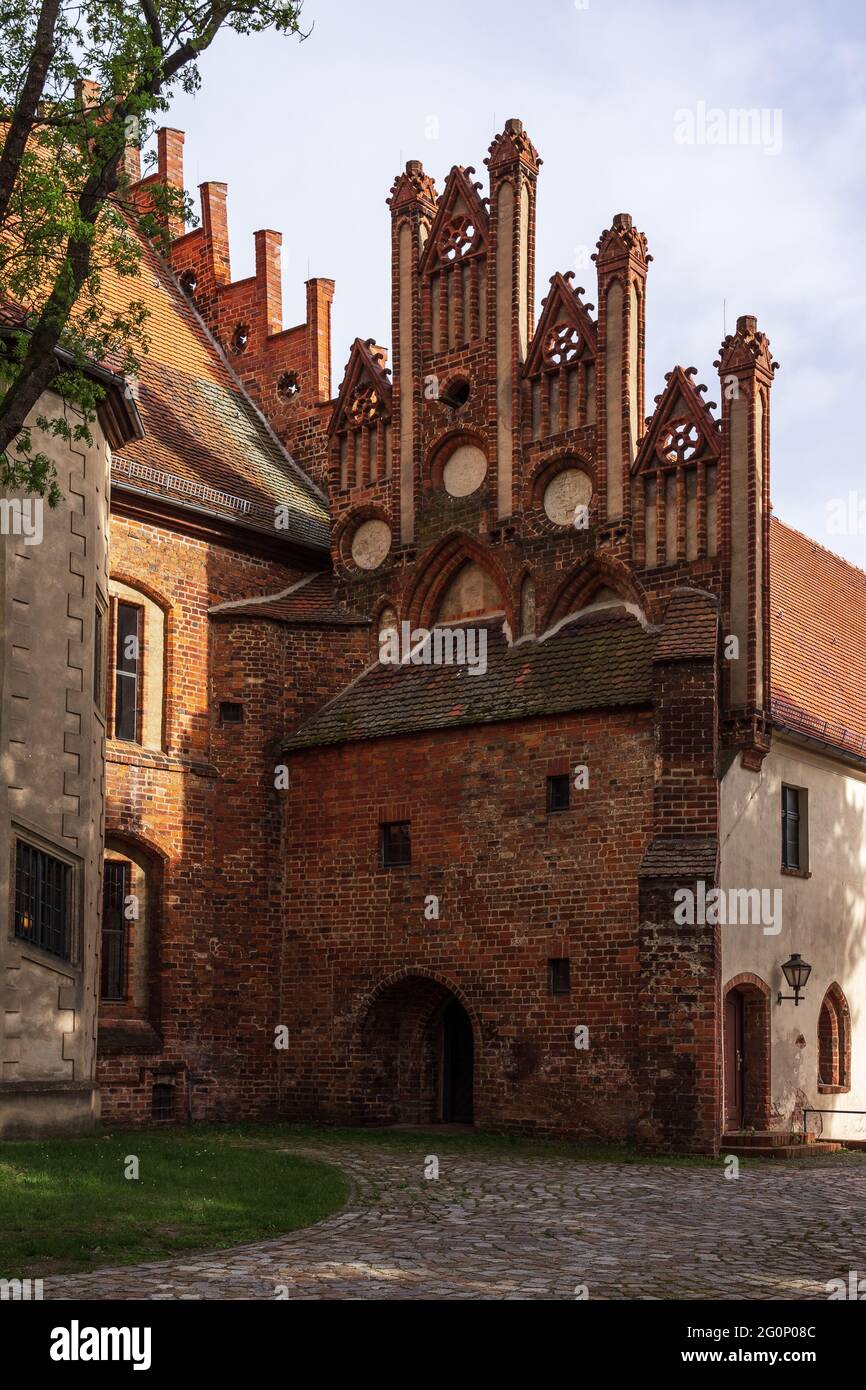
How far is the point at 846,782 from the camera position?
2297 cm

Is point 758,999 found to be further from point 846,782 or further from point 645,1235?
point 645,1235

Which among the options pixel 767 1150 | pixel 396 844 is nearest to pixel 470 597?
pixel 396 844

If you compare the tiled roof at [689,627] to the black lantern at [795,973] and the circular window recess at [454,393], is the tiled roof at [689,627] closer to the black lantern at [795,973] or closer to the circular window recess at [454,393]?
the black lantern at [795,973]

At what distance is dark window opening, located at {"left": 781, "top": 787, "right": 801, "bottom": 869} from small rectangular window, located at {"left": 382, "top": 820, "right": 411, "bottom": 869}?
4.72 m

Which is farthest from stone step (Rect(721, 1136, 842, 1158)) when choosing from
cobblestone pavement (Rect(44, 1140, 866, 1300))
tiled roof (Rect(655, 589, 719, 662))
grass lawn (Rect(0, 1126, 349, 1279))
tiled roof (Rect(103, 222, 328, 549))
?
tiled roof (Rect(103, 222, 328, 549))

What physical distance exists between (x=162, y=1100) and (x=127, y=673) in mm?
5321

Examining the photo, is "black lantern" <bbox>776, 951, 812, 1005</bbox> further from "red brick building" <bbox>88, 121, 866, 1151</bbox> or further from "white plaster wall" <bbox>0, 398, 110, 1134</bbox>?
"white plaster wall" <bbox>0, 398, 110, 1134</bbox>

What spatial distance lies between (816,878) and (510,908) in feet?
14.4

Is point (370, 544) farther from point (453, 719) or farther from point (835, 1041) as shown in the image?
point (835, 1041)

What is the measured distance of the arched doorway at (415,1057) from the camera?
833 inches

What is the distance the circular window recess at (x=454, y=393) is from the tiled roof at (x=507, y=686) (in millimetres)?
3223

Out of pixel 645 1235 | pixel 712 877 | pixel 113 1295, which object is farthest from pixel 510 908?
pixel 113 1295

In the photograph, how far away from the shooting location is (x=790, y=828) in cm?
2134

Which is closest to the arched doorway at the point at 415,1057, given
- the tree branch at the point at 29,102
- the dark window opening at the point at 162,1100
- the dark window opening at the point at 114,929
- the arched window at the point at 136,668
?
the dark window opening at the point at 162,1100
